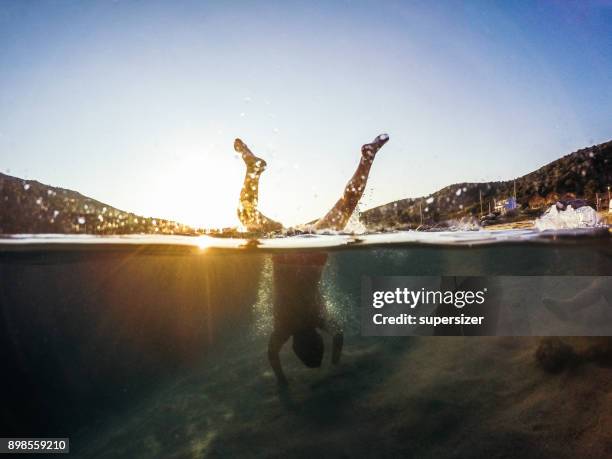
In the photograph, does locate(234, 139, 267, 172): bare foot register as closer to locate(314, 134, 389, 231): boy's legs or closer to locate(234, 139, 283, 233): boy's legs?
locate(234, 139, 283, 233): boy's legs

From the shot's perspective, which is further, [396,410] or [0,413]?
[0,413]

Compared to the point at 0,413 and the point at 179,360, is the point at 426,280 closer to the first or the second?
the point at 0,413

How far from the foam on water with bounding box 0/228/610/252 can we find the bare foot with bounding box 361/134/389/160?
11.9 feet

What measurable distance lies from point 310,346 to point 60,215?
22.6 ft

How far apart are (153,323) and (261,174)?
28.8 metres

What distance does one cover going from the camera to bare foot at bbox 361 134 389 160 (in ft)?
23.5

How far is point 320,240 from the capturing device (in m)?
11.2

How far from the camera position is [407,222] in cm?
1014

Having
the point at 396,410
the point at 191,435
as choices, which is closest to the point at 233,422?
the point at 191,435

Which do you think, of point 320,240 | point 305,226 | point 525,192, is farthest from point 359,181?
point 525,192

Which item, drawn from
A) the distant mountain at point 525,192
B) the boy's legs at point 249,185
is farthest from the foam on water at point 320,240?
the boy's legs at point 249,185

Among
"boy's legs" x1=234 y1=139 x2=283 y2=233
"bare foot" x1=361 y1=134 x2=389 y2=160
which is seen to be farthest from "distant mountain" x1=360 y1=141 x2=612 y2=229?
"boy's legs" x1=234 y1=139 x2=283 y2=233

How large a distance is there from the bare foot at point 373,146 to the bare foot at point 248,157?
74.8 inches

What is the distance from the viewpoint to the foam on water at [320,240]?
1099cm
